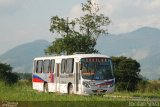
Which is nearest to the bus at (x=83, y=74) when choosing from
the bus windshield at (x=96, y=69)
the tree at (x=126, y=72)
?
the bus windshield at (x=96, y=69)

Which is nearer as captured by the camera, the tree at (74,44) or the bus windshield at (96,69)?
the bus windshield at (96,69)

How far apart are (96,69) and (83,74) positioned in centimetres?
91

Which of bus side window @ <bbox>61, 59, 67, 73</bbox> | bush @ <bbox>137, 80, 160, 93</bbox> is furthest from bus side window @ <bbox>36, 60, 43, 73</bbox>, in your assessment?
bush @ <bbox>137, 80, 160, 93</bbox>

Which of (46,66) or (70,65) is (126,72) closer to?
(46,66)

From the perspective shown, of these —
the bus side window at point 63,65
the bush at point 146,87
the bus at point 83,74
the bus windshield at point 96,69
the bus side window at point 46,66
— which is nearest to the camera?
the bus at point 83,74

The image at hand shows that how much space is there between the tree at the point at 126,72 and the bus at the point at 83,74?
21019 millimetres

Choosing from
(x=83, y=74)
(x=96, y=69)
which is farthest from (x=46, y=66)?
(x=96, y=69)

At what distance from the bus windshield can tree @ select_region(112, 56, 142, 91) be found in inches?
946

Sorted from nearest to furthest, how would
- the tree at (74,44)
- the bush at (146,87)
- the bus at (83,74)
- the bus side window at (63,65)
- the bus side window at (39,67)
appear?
1. the bus at (83,74)
2. the bus side window at (63,65)
3. the bush at (146,87)
4. the bus side window at (39,67)
5. the tree at (74,44)

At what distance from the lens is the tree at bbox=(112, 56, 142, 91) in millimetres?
58750

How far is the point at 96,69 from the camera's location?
105 feet

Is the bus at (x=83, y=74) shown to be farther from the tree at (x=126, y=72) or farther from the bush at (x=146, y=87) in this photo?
the tree at (x=126, y=72)

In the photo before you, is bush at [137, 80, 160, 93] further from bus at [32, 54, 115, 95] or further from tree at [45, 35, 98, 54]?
tree at [45, 35, 98, 54]

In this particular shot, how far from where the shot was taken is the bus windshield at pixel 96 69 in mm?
31656
